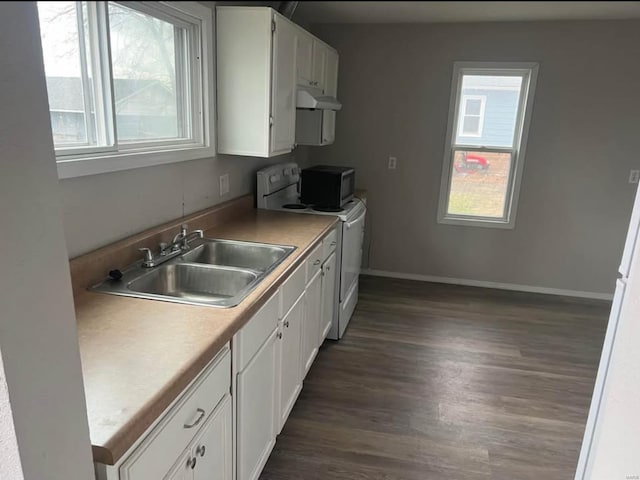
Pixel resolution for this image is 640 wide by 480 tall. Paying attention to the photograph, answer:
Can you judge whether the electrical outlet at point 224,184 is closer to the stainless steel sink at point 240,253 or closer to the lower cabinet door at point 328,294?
the stainless steel sink at point 240,253

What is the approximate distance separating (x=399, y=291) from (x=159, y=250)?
2552 mm

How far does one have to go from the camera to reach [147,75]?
68 cm

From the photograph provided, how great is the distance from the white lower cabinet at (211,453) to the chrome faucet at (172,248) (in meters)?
0.64

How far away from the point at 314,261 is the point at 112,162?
3.59 ft

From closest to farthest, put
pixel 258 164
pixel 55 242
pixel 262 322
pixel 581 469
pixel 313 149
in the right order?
1. pixel 55 242
2. pixel 581 469
3. pixel 262 322
4. pixel 258 164
5. pixel 313 149

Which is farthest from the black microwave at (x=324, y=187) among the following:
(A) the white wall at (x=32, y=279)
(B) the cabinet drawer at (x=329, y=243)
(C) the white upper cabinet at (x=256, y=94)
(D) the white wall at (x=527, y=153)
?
(A) the white wall at (x=32, y=279)

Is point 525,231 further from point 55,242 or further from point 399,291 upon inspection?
point 55,242

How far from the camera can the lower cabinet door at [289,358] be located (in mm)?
1842

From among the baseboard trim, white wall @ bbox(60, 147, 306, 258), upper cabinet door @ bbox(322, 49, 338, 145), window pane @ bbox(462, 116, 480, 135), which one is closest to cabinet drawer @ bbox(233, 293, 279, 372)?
white wall @ bbox(60, 147, 306, 258)

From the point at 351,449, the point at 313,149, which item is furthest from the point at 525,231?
the point at 351,449

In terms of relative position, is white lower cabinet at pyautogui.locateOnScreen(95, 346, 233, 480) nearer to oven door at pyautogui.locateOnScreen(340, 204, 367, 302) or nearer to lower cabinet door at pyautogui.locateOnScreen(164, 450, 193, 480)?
lower cabinet door at pyautogui.locateOnScreen(164, 450, 193, 480)

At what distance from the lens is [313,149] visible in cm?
416

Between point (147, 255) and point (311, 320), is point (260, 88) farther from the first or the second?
point (311, 320)

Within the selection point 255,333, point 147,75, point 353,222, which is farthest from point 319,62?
point 147,75
